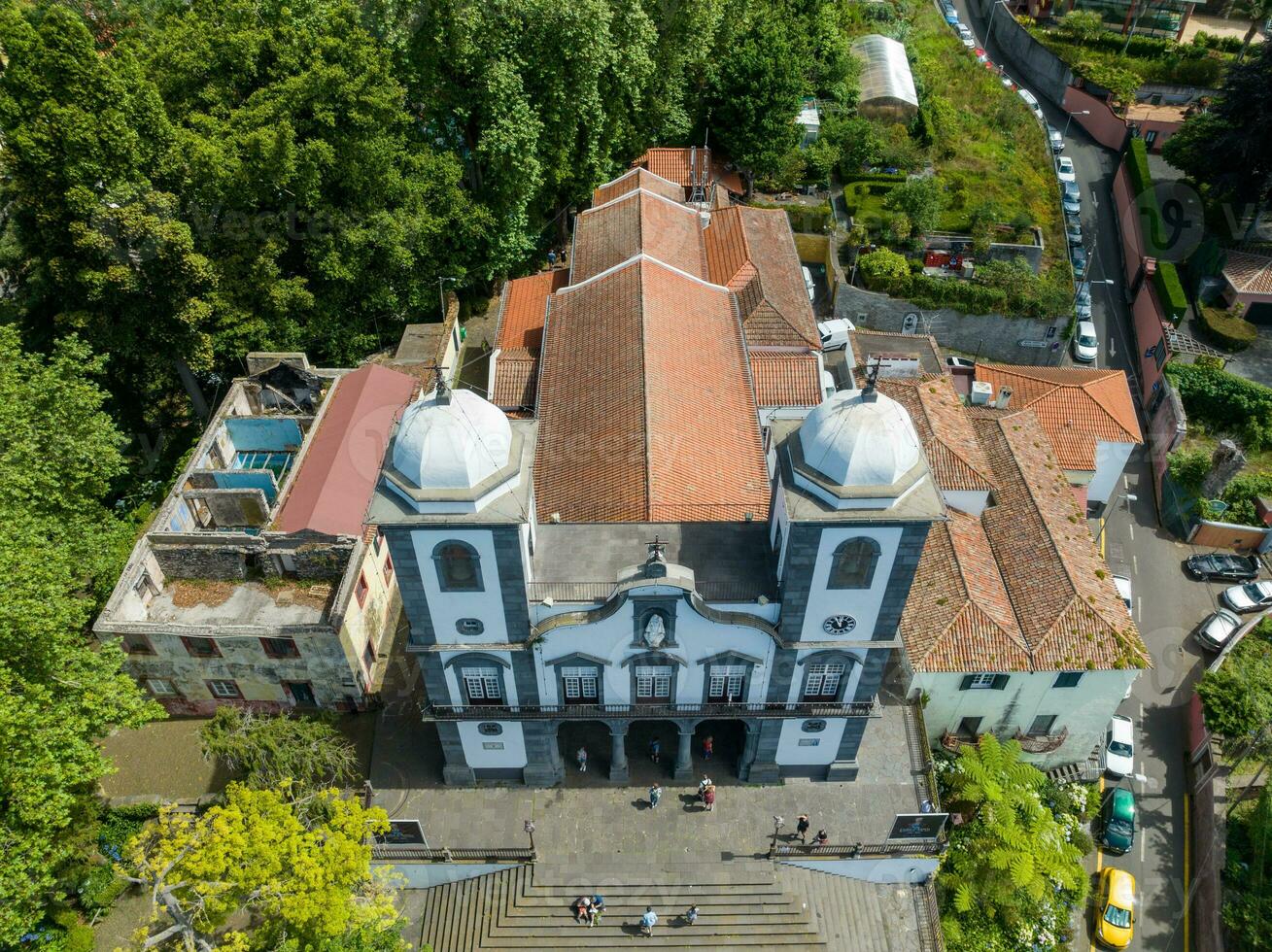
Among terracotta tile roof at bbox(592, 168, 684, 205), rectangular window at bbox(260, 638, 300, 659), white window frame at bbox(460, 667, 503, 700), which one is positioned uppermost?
terracotta tile roof at bbox(592, 168, 684, 205)

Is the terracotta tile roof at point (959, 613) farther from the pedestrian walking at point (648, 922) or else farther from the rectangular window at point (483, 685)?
the rectangular window at point (483, 685)

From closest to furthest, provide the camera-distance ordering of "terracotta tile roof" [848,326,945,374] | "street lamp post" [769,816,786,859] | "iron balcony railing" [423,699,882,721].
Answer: "iron balcony railing" [423,699,882,721] → "street lamp post" [769,816,786,859] → "terracotta tile roof" [848,326,945,374]

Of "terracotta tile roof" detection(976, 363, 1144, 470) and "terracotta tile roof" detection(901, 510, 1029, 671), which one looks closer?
"terracotta tile roof" detection(901, 510, 1029, 671)

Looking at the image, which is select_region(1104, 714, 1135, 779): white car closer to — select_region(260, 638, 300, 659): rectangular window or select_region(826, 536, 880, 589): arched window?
select_region(826, 536, 880, 589): arched window

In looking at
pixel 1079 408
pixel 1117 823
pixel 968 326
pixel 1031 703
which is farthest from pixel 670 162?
pixel 1117 823

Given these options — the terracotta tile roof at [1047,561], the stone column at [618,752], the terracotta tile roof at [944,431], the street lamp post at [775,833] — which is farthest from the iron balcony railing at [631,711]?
the terracotta tile roof at [944,431]

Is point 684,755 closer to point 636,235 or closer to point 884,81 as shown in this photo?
point 636,235

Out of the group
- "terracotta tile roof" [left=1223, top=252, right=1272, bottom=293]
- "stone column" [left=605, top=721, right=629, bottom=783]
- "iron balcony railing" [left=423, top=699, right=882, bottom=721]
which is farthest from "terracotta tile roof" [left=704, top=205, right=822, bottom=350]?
"terracotta tile roof" [left=1223, top=252, right=1272, bottom=293]
